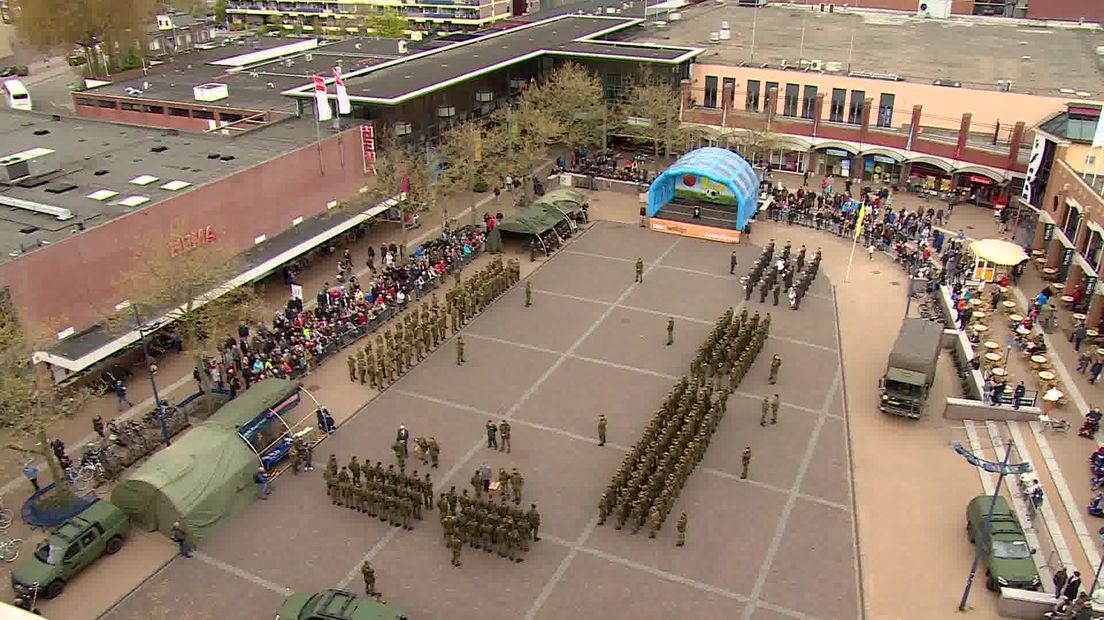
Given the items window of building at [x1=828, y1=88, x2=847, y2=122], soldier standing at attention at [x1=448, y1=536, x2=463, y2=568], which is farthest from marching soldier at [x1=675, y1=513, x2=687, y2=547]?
window of building at [x1=828, y1=88, x2=847, y2=122]

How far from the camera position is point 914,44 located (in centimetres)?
5934

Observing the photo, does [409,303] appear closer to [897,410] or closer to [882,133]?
[897,410]

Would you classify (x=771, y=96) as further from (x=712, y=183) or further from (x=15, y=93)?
(x=15, y=93)

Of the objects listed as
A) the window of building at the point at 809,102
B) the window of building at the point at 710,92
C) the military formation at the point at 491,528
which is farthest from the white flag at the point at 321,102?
the window of building at the point at 809,102

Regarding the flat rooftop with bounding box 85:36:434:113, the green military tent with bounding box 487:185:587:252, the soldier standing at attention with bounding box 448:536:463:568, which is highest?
the flat rooftop with bounding box 85:36:434:113

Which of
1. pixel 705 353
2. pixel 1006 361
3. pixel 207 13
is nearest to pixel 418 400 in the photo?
pixel 705 353

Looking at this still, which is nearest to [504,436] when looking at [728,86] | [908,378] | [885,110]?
[908,378]

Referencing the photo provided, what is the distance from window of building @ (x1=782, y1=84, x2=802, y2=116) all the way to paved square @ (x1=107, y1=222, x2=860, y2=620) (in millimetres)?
21414

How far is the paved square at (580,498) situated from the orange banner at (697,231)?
25.3ft

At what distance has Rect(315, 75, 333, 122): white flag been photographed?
3759cm

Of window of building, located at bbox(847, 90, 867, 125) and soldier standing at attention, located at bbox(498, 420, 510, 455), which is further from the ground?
window of building, located at bbox(847, 90, 867, 125)

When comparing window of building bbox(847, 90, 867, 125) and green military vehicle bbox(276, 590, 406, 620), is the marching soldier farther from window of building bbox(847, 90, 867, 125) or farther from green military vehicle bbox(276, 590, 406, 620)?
window of building bbox(847, 90, 867, 125)

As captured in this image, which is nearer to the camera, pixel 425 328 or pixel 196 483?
pixel 196 483

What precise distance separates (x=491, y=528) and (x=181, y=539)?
8.07 m
